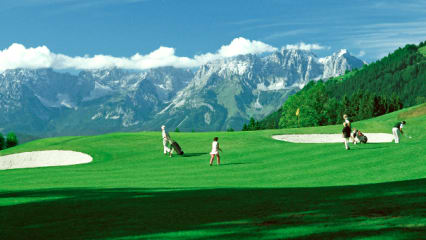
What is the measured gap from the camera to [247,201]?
1524 centimetres

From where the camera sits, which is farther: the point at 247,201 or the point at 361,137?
the point at 361,137

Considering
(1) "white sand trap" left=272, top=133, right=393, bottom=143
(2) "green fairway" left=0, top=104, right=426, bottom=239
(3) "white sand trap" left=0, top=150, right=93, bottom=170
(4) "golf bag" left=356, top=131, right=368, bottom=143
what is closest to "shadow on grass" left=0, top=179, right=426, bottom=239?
(2) "green fairway" left=0, top=104, right=426, bottom=239

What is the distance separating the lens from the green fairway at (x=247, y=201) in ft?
34.3

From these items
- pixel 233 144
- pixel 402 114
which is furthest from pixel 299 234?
pixel 402 114

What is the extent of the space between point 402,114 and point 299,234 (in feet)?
215

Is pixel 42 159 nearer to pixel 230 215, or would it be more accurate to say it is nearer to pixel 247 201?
pixel 247 201

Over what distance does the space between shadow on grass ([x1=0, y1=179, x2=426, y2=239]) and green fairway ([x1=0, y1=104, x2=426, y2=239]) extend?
0.03 m

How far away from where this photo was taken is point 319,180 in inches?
892

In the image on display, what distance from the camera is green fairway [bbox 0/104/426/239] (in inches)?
411

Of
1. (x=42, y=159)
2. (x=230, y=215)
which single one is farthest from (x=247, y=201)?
(x=42, y=159)

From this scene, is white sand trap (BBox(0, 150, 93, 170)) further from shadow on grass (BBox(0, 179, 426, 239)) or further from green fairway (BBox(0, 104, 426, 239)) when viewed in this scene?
shadow on grass (BBox(0, 179, 426, 239))

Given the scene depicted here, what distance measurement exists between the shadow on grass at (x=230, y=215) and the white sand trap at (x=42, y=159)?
30.4 meters

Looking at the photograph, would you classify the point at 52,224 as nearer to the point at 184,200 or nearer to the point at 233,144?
the point at 184,200

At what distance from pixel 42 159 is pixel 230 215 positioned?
41.3 meters
